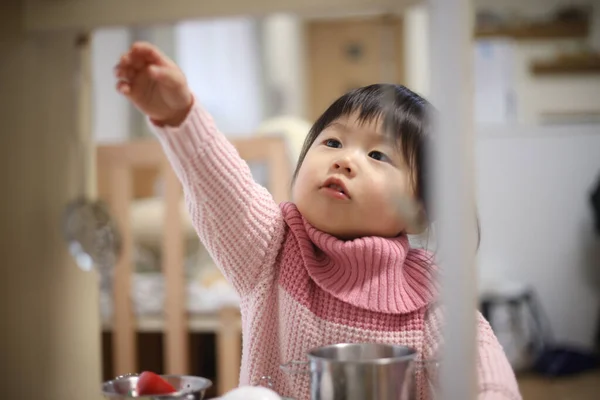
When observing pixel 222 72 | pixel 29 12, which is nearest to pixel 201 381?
pixel 29 12

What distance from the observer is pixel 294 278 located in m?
0.71

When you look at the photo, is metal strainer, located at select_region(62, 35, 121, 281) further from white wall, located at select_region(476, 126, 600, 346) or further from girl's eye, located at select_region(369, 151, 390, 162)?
white wall, located at select_region(476, 126, 600, 346)

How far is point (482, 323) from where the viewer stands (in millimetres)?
679

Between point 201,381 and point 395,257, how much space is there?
225mm

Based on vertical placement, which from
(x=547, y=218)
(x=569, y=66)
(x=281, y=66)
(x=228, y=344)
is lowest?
(x=228, y=344)

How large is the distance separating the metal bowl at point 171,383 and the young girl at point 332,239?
0.12 m

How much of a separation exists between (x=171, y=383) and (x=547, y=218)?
10.5 ft

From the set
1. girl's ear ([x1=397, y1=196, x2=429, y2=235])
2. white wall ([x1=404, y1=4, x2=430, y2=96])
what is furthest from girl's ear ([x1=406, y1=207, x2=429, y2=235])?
white wall ([x1=404, y1=4, x2=430, y2=96])

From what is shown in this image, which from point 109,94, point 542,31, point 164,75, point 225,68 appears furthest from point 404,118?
point 542,31

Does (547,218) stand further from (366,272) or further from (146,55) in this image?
(146,55)

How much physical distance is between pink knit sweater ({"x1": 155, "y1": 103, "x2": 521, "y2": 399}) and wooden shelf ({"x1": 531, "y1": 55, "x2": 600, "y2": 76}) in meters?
3.36

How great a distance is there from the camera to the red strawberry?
22.4 inches

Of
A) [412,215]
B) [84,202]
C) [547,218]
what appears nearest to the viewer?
[412,215]

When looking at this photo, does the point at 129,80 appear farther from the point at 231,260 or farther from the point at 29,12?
the point at 29,12
